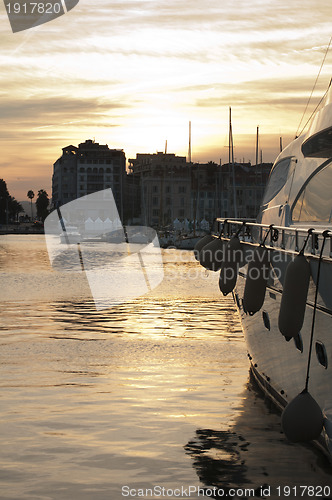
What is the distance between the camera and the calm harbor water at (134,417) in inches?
307

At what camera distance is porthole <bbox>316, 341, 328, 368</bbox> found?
7.51 m

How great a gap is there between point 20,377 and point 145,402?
2.49 meters

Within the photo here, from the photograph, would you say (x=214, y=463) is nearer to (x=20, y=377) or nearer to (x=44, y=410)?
(x=44, y=410)

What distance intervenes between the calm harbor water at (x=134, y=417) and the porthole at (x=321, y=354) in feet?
3.87

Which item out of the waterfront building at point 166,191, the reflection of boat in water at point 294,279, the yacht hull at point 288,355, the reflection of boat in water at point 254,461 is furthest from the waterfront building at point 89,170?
the reflection of boat in water at point 254,461

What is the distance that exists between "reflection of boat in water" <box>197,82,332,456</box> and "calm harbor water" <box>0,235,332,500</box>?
57 cm

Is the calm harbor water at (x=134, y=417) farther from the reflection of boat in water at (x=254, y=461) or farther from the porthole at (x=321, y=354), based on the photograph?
the porthole at (x=321, y=354)

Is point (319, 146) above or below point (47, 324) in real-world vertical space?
above

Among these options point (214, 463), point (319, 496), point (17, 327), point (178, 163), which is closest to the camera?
point (319, 496)

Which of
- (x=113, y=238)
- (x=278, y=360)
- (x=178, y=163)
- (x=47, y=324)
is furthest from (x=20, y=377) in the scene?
(x=178, y=163)

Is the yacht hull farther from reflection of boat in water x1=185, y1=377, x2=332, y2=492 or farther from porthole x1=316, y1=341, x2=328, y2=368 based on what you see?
reflection of boat in water x1=185, y1=377, x2=332, y2=492

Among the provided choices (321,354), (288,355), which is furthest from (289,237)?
(321,354)

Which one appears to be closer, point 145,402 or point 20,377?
point 145,402

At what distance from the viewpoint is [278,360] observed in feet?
32.2
